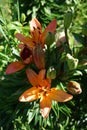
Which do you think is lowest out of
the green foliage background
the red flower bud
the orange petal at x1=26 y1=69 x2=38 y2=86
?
the green foliage background

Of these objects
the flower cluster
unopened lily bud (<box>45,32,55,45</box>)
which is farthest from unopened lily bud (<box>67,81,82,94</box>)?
unopened lily bud (<box>45,32,55,45</box>)

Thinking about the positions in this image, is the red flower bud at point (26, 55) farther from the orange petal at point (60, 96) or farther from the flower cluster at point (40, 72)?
the orange petal at point (60, 96)

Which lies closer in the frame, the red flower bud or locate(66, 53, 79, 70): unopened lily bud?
locate(66, 53, 79, 70): unopened lily bud

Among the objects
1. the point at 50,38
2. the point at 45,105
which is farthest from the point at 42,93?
the point at 50,38

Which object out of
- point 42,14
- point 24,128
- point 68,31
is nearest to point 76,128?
point 24,128

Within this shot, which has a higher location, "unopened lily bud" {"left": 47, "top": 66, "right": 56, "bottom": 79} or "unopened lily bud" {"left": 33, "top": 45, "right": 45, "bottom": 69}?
"unopened lily bud" {"left": 33, "top": 45, "right": 45, "bottom": 69}

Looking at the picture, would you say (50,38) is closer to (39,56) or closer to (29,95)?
(39,56)

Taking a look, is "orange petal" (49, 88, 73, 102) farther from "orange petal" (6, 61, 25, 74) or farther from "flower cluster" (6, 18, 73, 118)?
"orange petal" (6, 61, 25, 74)
